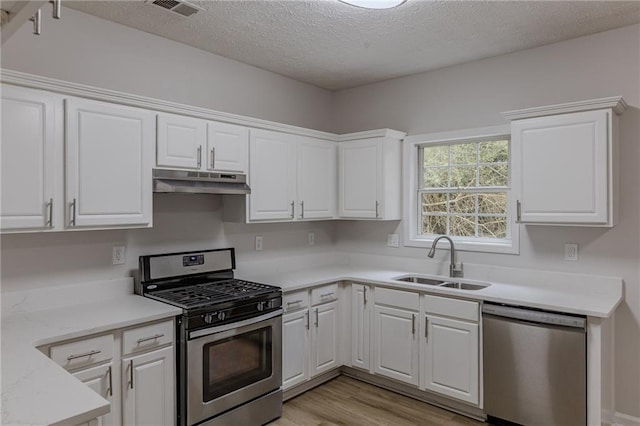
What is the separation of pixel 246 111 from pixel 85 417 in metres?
2.93

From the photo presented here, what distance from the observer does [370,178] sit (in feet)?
12.9

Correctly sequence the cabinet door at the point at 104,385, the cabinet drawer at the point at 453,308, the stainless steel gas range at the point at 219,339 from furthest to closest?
1. the cabinet drawer at the point at 453,308
2. the stainless steel gas range at the point at 219,339
3. the cabinet door at the point at 104,385

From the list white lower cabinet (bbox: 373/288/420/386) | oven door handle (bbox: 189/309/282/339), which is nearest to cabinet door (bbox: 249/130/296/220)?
oven door handle (bbox: 189/309/282/339)

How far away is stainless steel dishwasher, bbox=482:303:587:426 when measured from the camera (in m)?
2.54

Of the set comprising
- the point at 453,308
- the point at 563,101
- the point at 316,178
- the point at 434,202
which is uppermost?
the point at 563,101

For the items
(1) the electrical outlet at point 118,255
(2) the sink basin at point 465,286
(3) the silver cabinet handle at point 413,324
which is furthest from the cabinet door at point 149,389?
(2) the sink basin at point 465,286

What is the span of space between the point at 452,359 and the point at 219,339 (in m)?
1.69

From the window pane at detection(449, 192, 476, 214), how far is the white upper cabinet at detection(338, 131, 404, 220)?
1.61 ft

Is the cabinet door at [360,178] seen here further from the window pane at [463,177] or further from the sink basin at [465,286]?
the sink basin at [465,286]

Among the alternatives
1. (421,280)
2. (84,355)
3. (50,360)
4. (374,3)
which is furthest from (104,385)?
(421,280)

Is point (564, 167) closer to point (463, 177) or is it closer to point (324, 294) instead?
point (463, 177)

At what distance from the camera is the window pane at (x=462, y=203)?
378 centimetres

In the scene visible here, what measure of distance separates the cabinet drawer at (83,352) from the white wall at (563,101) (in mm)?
2692

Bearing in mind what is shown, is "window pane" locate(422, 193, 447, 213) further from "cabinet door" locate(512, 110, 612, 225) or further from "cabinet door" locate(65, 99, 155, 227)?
"cabinet door" locate(65, 99, 155, 227)
